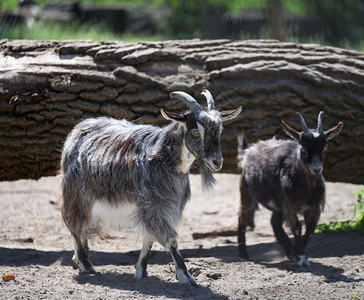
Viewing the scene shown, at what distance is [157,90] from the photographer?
6848 mm

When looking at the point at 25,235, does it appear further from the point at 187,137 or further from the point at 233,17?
the point at 233,17

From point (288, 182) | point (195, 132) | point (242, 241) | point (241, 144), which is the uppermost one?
point (195, 132)

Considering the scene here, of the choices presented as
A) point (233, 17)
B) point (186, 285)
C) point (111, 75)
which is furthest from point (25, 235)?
point (233, 17)

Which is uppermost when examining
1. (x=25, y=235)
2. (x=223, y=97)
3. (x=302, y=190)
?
(x=223, y=97)

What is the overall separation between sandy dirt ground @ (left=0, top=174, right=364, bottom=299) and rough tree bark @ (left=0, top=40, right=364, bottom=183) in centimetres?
99

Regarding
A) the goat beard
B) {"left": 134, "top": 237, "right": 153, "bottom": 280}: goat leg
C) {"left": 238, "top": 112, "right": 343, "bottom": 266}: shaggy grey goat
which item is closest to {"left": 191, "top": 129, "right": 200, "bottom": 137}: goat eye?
the goat beard

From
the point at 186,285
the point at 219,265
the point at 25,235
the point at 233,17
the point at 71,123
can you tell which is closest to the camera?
the point at 186,285

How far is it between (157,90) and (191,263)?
218cm

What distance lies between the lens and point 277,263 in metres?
6.19

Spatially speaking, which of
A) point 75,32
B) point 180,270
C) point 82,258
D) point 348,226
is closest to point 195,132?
point 180,270

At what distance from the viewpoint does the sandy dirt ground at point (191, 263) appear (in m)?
4.92

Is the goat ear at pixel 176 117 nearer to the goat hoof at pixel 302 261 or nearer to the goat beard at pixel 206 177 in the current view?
the goat beard at pixel 206 177

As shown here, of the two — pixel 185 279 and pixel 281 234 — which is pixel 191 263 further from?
pixel 281 234

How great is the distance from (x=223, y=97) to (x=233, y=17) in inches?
144
